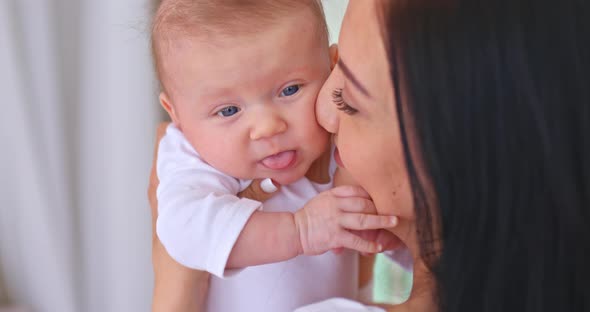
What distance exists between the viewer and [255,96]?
1.18m

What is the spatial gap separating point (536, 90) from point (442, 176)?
16cm

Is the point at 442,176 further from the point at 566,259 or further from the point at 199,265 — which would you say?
the point at 199,265

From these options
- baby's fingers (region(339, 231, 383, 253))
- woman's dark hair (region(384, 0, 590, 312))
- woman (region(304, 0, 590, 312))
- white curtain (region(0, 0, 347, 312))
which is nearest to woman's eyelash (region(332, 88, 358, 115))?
woman (region(304, 0, 590, 312))

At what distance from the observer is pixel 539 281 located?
880mm

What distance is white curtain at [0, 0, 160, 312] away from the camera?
1840mm

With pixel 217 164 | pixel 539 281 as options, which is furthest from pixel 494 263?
pixel 217 164

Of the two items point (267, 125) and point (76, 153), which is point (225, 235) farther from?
point (76, 153)

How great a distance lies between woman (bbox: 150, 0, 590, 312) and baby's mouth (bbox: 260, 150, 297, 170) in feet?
0.85

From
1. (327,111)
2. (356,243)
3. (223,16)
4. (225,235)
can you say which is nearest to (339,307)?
(356,243)

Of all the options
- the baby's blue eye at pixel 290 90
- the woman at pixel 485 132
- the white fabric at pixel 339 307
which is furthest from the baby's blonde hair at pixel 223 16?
the white fabric at pixel 339 307

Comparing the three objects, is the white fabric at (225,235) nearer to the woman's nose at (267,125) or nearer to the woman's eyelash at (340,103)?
the woman's nose at (267,125)

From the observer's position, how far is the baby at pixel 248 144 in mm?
1143

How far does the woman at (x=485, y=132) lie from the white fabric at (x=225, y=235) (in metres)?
0.32

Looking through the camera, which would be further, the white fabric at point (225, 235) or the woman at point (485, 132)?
the white fabric at point (225, 235)
